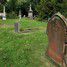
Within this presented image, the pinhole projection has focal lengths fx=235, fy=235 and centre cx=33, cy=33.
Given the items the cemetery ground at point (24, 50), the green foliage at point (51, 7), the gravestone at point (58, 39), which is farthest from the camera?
the green foliage at point (51, 7)

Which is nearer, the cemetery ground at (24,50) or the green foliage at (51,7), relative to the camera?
the cemetery ground at (24,50)

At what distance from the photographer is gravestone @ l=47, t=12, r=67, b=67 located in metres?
9.95

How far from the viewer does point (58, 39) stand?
10469mm

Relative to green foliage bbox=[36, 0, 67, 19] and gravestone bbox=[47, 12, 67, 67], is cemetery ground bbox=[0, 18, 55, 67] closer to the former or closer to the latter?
gravestone bbox=[47, 12, 67, 67]

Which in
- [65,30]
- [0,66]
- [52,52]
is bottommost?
[0,66]

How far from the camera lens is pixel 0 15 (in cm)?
2988

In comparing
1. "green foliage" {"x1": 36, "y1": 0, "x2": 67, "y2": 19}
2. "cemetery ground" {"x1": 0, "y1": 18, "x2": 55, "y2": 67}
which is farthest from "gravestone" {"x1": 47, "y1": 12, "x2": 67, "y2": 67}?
"green foliage" {"x1": 36, "y1": 0, "x2": 67, "y2": 19}

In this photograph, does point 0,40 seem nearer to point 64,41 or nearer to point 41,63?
point 41,63

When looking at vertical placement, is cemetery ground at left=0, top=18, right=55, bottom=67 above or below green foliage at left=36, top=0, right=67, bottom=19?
below

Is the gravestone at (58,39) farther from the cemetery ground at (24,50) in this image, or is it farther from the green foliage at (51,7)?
the green foliage at (51,7)

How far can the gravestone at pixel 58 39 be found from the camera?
9.95 m

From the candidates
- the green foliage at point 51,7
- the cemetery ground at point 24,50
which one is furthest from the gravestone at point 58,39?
the green foliage at point 51,7

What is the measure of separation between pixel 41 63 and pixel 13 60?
5.13 ft

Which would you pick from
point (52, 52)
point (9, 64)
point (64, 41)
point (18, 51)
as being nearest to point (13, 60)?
point (9, 64)
